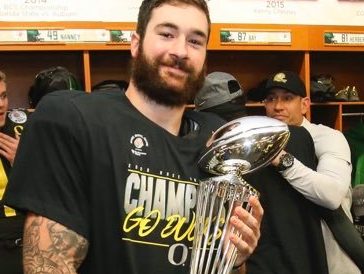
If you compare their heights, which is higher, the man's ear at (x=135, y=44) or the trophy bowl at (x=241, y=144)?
the man's ear at (x=135, y=44)

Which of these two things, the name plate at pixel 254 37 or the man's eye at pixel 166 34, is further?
the name plate at pixel 254 37

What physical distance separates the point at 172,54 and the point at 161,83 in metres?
0.06

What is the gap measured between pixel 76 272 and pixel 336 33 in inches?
104

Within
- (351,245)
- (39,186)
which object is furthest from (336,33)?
(39,186)

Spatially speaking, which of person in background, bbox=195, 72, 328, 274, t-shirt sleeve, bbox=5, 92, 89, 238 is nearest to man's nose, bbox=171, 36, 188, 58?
t-shirt sleeve, bbox=5, 92, 89, 238

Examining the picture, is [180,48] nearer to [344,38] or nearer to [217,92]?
[217,92]

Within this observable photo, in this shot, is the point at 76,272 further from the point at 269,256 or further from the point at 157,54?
the point at 269,256

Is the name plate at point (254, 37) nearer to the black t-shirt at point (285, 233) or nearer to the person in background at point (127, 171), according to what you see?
the black t-shirt at point (285, 233)

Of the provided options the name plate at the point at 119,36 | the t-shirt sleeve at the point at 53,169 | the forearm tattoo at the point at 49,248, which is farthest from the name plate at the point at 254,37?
the forearm tattoo at the point at 49,248

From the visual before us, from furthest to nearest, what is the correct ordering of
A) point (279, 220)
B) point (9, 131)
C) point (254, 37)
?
point (254, 37) < point (9, 131) < point (279, 220)

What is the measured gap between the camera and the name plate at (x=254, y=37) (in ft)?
9.40

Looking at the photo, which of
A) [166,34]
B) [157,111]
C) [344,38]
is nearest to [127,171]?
[157,111]

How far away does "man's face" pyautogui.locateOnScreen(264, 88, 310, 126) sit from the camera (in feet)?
7.14

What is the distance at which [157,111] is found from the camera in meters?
1.02
